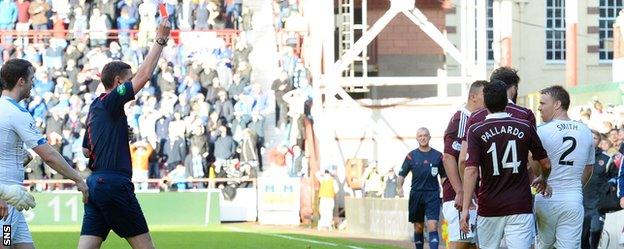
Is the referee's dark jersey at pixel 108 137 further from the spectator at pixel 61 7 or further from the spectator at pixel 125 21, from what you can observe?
the spectator at pixel 61 7

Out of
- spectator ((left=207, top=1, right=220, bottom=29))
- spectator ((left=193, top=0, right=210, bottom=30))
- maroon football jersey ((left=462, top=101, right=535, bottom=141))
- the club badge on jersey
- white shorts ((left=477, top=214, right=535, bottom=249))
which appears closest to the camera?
white shorts ((left=477, top=214, right=535, bottom=249))

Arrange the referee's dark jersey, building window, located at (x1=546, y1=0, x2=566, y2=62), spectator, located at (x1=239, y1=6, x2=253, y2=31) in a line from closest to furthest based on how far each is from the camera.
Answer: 1. the referee's dark jersey
2. spectator, located at (x1=239, y1=6, x2=253, y2=31)
3. building window, located at (x1=546, y1=0, x2=566, y2=62)

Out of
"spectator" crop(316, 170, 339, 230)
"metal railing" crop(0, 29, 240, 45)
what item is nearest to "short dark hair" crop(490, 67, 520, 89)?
"spectator" crop(316, 170, 339, 230)

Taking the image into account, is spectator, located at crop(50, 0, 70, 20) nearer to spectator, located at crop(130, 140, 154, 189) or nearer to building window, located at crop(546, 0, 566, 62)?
spectator, located at crop(130, 140, 154, 189)

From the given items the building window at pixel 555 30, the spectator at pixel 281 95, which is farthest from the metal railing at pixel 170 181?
the building window at pixel 555 30

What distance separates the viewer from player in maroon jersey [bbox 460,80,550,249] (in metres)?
11.8

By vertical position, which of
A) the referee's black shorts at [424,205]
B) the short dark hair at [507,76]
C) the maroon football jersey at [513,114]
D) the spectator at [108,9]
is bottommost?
the referee's black shorts at [424,205]

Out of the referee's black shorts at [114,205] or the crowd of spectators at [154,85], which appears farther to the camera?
the crowd of spectators at [154,85]

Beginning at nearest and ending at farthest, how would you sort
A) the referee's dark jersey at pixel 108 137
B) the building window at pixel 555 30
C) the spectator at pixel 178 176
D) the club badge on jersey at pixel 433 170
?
the referee's dark jersey at pixel 108 137, the club badge on jersey at pixel 433 170, the spectator at pixel 178 176, the building window at pixel 555 30

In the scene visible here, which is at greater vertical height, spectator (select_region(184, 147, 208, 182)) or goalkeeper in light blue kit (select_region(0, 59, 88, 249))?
goalkeeper in light blue kit (select_region(0, 59, 88, 249))

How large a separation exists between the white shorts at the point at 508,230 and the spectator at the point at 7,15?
93.0 feet

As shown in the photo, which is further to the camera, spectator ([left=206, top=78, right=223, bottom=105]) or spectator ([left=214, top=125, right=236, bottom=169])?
spectator ([left=206, top=78, right=223, bottom=105])

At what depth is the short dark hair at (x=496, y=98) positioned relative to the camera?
11.7m

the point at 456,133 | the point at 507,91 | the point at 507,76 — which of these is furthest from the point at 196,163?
the point at 507,91
